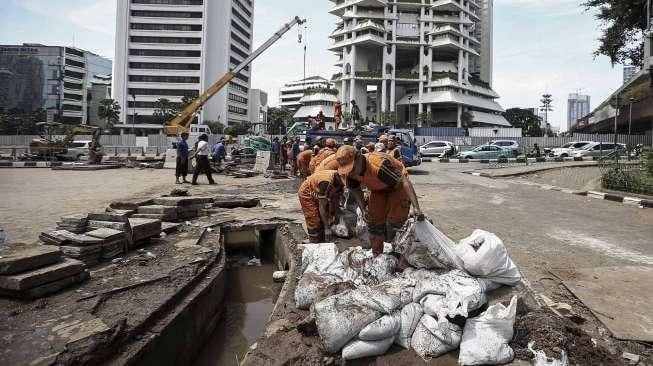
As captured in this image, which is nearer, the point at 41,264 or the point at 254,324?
the point at 41,264

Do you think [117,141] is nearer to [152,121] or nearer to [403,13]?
[152,121]

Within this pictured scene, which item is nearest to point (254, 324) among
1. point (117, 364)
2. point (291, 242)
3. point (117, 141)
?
point (291, 242)

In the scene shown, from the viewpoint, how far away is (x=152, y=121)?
226ft

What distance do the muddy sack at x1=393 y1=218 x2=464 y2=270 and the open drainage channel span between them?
5.93 ft

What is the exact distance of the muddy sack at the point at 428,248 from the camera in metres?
3.27

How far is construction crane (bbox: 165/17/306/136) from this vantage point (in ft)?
82.7

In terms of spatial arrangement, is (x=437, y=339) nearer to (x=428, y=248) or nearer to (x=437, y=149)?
(x=428, y=248)

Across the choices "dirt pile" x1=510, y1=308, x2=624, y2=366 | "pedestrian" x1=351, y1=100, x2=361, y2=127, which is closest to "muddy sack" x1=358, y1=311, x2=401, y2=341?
"dirt pile" x1=510, y1=308, x2=624, y2=366

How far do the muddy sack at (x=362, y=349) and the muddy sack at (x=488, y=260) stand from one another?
1.01 m

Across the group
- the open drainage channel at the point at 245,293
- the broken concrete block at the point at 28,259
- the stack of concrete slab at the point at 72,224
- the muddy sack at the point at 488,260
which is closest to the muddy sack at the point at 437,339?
the muddy sack at the point at 488,260

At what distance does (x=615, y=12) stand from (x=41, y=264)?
29011mm

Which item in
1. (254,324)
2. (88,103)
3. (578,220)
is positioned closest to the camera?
(254,324)

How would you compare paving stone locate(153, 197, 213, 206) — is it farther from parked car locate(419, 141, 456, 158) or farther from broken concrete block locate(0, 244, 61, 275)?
parked car locate(419, 141, 456, 158)

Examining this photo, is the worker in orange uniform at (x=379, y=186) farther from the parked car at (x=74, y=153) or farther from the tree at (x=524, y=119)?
the tree at (x=524, y=119)
